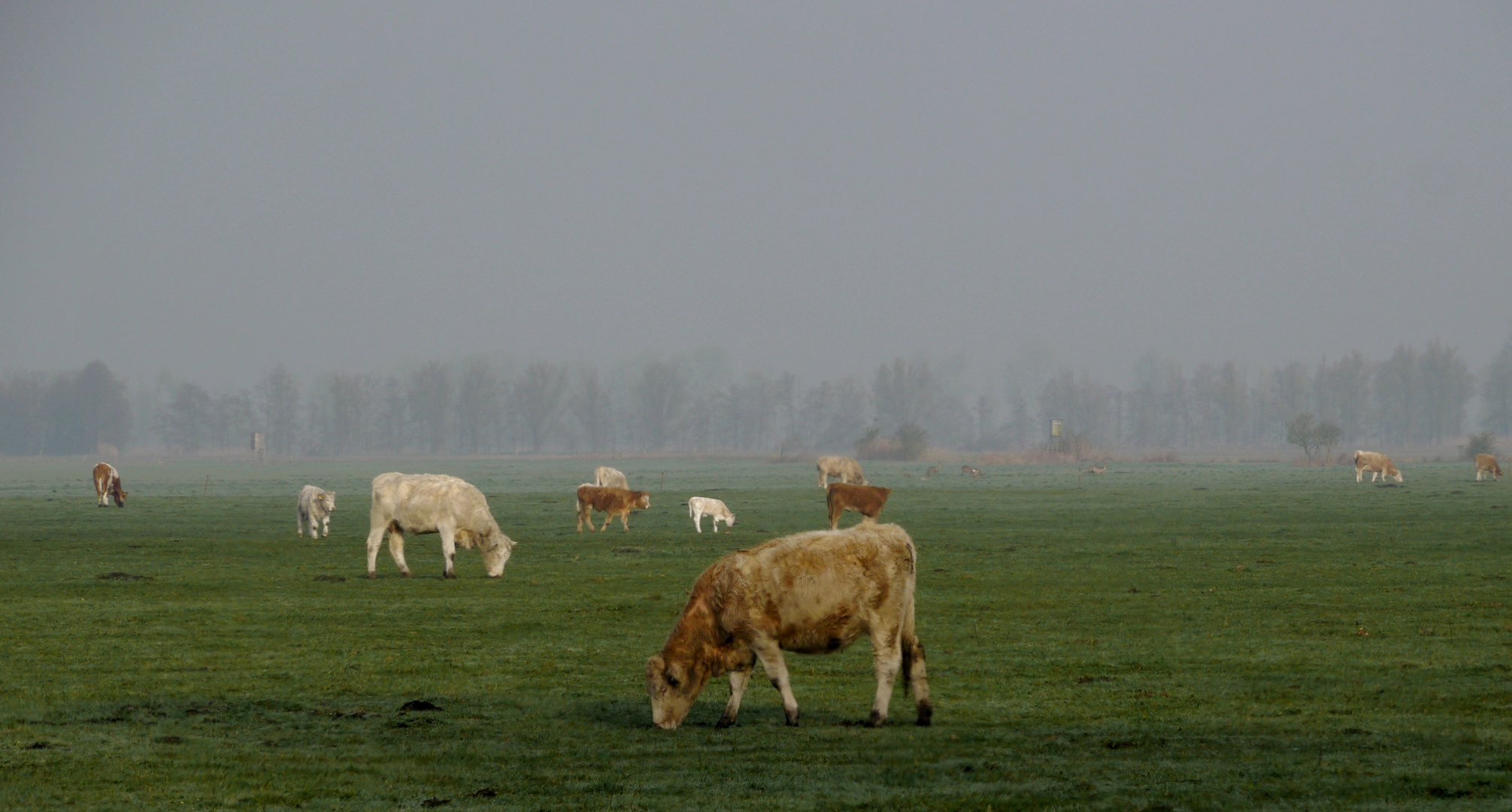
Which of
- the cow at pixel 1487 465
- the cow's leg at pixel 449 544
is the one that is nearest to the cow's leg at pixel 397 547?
the cow's leg at pixel 449 544

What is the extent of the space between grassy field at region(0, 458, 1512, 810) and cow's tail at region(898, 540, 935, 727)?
0.88ft

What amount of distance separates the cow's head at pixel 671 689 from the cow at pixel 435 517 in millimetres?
17370

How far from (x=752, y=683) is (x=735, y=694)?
3506 millimetres

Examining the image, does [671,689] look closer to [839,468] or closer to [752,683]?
[752,683]

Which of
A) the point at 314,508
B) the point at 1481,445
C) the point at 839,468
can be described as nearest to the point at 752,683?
the point at 314,508

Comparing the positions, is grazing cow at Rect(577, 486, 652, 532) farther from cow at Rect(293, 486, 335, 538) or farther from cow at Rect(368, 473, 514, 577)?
cow at Rect(368, 473, 514, 577)

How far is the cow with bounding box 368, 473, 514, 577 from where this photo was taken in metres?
32.2

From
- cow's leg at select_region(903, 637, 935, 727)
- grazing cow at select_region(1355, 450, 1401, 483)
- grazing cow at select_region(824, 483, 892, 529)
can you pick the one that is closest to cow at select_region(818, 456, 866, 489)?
grazing cow at select_region(824, 483, 892, 529)

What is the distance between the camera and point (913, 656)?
1582 cm

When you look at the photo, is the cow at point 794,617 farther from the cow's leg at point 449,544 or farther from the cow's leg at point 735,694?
the cow's leg at point 449,544

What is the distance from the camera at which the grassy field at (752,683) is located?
12617 millimetres

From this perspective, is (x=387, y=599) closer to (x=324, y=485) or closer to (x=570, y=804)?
(x=570, y=804)

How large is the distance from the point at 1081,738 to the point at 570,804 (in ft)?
19.3

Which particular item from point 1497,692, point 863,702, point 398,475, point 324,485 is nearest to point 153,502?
point 324,485
